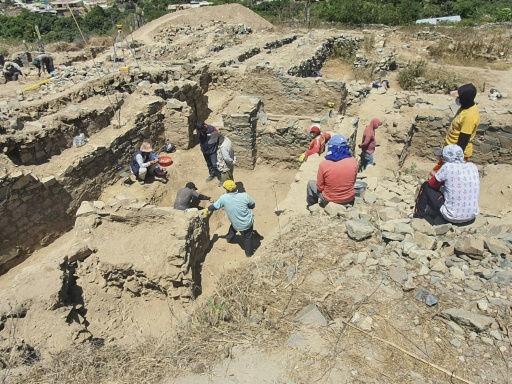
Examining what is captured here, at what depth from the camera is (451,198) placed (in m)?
4.64

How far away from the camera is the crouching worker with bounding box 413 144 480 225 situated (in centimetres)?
450

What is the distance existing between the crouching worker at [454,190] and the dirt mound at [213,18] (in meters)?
21.0

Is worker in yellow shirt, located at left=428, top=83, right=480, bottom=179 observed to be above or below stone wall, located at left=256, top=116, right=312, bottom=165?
above

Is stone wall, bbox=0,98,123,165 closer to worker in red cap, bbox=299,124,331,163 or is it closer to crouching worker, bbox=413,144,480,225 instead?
worker in red cap, bbox=299,124,331,163

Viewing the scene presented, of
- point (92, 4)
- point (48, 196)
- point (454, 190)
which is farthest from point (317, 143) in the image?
point (92, 4)

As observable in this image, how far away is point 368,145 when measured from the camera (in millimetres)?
7562

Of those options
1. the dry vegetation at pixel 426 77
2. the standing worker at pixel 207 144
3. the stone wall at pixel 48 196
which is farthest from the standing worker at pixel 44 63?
the dry vegetation at pixel 426 77

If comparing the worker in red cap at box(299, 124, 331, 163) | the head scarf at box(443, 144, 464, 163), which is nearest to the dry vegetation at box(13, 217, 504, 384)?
the head scarf at box(443, 144, 464, 163)

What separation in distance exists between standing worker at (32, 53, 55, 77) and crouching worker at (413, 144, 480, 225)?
1562 centimetres

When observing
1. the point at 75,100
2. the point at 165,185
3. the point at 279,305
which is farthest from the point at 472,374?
the point at 75,100

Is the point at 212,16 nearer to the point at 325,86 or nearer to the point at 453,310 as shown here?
the point at 325,86

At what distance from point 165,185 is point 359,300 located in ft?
18.0

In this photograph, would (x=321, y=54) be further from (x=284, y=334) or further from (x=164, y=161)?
(x=284, y=334)

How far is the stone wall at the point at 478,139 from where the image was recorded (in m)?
8.15
